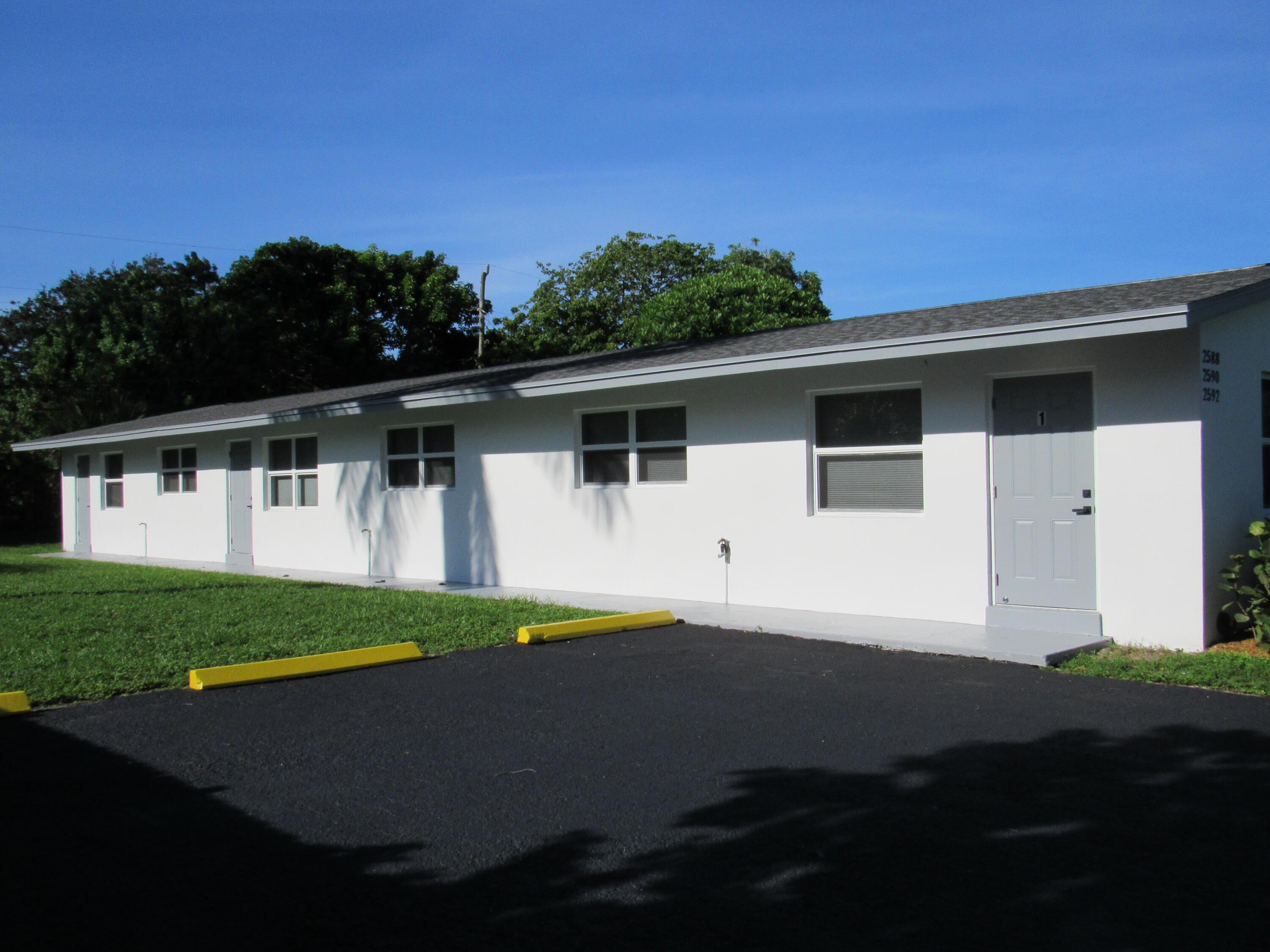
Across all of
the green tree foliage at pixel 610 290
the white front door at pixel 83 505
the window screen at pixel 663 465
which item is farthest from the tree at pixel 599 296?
the window screen at pixel 663 465

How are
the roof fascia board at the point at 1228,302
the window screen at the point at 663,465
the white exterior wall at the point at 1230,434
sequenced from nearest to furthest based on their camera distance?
1. the roof fascia board at the point at 1228,302
2. the white exterior wall at the point at 1230,434
3. the window screen at the point at 663,465

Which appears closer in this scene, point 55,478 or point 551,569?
point 551,569

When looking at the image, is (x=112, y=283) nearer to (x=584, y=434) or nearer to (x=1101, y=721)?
(x=584, y=434)

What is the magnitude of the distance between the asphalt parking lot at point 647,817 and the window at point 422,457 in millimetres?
7545

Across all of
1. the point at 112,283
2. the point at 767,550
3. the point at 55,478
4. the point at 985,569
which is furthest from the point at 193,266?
the point at 985,569

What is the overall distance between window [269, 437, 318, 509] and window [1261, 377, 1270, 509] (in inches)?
526

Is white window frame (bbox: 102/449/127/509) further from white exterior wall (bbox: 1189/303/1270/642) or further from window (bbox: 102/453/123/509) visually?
white exterior wall (bbox: 1189/303/1270/642)

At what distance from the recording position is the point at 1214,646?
330 inches

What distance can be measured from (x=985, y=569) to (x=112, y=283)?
1327 inches

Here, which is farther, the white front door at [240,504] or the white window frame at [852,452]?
the white front door at [240,504]

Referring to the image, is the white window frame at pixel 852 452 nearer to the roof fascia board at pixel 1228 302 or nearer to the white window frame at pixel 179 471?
A: the roof fascia board at pixel 1228 302

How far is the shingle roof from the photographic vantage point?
8.81m

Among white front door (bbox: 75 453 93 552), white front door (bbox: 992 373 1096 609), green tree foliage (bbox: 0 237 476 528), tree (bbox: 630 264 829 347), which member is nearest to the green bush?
white front door (bbox: 992 373 1096 609)

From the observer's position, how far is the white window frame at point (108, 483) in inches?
881
